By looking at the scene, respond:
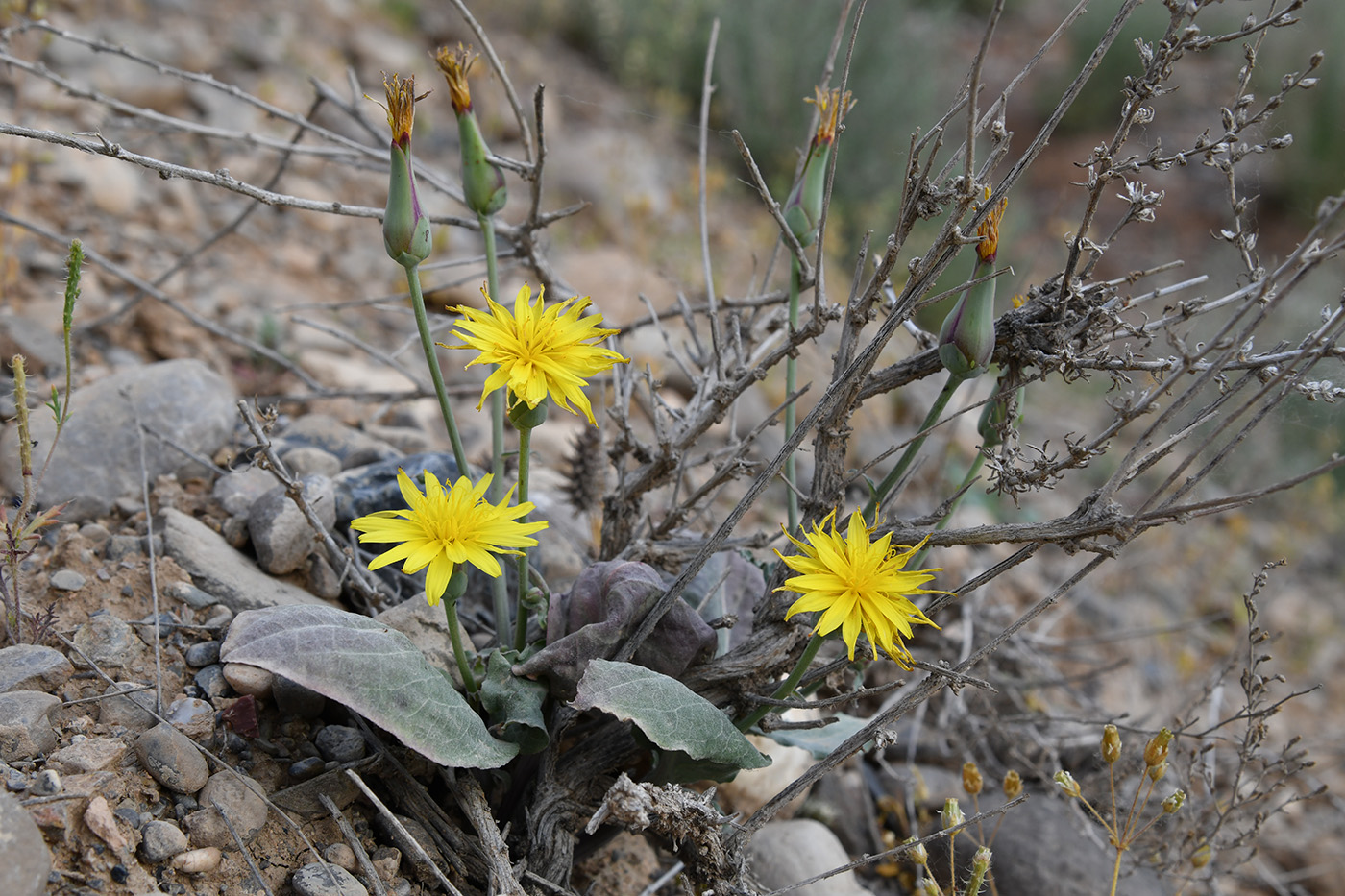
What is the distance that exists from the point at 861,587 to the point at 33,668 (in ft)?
4.41

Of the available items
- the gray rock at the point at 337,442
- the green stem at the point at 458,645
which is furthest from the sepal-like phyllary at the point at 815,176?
the gray rock at the point at 337,442

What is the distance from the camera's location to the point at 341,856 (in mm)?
1510

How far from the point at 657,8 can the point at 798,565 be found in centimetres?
662

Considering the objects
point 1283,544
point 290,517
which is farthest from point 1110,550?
point 1283,544

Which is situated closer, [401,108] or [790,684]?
[401,108]

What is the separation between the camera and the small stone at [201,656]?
169cm

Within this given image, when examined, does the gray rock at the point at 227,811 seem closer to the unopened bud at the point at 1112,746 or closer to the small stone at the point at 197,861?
the small stone at the point at 197,861

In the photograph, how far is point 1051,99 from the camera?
10.1 meters

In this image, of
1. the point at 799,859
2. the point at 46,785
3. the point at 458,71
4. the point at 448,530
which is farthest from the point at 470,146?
the point at 799,859

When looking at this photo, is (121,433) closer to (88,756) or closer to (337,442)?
(337,442)

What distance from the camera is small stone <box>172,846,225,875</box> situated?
1369mm

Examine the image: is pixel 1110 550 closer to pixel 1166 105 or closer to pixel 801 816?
pixel 801 816

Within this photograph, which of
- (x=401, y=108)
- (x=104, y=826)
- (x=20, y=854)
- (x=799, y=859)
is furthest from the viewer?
(x=799, y=859)

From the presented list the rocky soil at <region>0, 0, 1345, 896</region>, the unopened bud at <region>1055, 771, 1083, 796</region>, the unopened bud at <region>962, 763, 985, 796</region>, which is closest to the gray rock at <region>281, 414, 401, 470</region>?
the rocky soil at <region>0, 0, 1345, 896</region>
